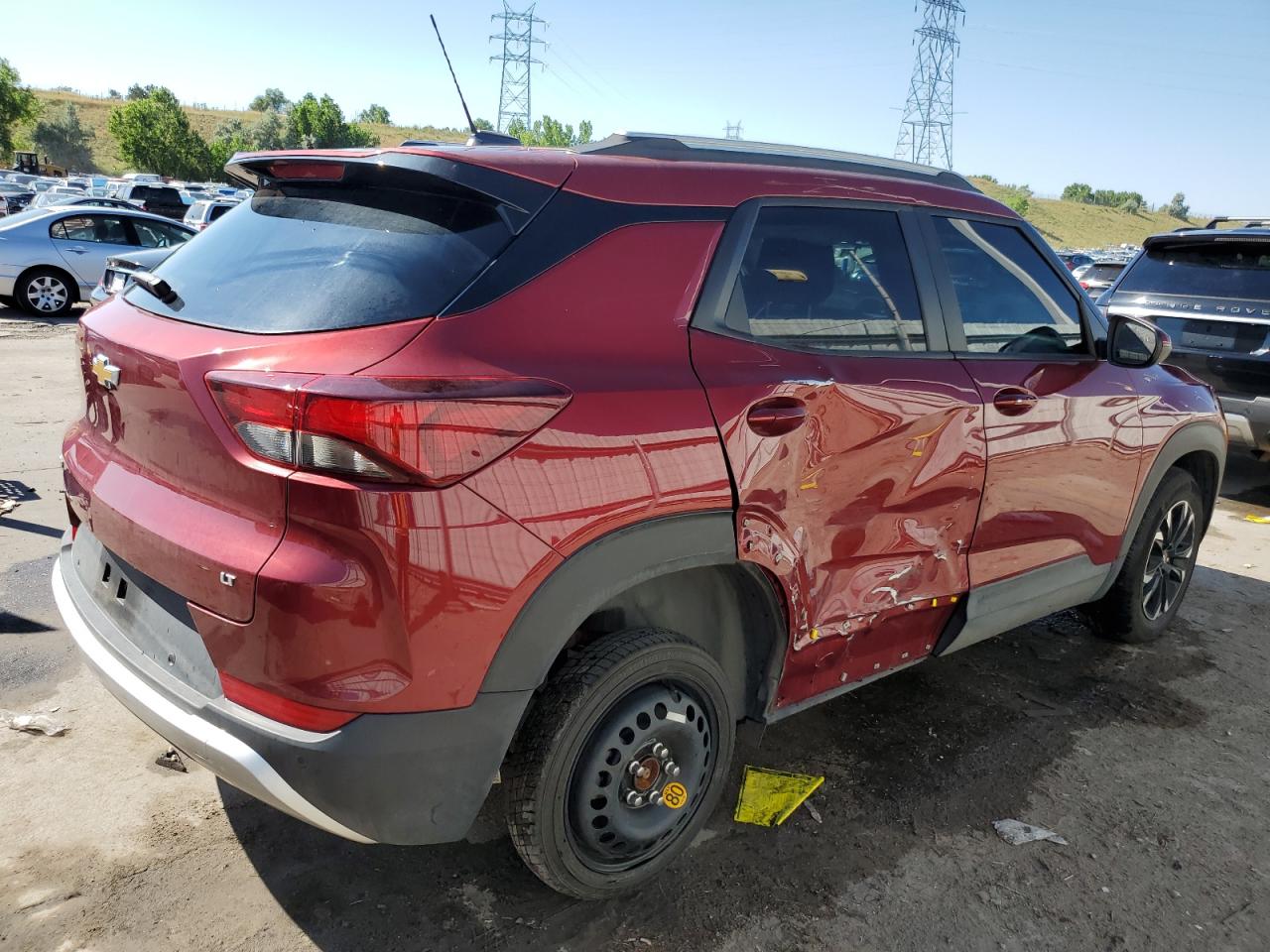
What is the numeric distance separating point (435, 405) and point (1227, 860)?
274 centimetres

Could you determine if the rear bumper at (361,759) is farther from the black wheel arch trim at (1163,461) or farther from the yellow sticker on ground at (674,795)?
the black wheel arch trim at (1163,461)

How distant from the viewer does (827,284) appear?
9.01ft

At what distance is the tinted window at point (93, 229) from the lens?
1299cm

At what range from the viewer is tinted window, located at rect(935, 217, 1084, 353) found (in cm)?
315

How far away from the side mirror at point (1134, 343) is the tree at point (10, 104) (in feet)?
277

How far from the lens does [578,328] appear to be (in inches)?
83.7

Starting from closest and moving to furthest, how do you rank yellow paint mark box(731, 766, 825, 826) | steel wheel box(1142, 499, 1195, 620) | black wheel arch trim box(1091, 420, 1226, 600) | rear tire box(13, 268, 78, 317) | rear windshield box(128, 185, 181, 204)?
yellow paint mark box(731, 766, 825, 826) < black wheel arch trim box(1091, 420, 1226, 600) < steel wheel box(1142, 499, 1195, 620) < rear tire box(13, 268, 78, 317) < rear windshield box(128, 185, 181, 204)

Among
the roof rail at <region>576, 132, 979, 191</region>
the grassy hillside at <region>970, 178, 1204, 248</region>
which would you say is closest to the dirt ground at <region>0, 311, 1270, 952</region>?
the roof rail at <region>576, 132, 979, 191</region>

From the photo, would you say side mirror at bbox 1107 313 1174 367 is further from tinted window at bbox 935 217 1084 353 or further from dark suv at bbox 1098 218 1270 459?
dark suv at bbox 1098 218 1270 459

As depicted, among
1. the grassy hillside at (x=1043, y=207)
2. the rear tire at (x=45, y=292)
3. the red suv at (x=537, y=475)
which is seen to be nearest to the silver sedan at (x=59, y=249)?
the rear tire at (x=45, y=292)

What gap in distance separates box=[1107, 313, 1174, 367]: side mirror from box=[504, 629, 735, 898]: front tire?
214 centimetres

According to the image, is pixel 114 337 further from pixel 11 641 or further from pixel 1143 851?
pixel 1143 851

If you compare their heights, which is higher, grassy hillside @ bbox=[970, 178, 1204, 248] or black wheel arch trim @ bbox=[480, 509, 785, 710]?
black wheel arch trim @ bbox=[480, 509, 785, 710]

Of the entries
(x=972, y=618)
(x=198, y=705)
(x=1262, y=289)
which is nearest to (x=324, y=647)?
(x=198, y=705)
